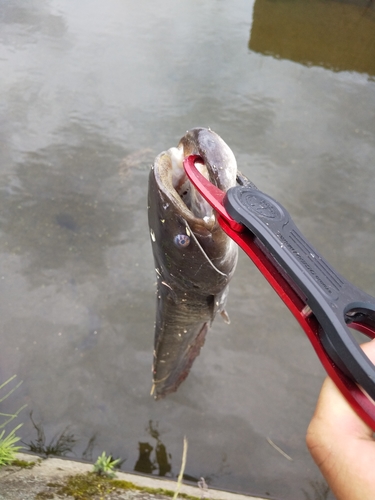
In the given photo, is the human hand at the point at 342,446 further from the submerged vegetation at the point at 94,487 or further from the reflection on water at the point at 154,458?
the reflection on water at the point at 154,458

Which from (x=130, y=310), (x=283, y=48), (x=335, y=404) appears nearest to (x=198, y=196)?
(x=335, y=404)

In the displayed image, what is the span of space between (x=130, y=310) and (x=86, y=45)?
4.79 m

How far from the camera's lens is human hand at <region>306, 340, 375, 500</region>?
0.79 meters

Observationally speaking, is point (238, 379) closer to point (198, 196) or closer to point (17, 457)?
point (17, 457)

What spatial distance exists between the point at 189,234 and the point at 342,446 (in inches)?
38.3

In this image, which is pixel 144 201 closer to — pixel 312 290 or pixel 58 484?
pixel 58 484

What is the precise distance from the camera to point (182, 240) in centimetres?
158

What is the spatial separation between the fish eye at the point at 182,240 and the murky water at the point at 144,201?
218cm

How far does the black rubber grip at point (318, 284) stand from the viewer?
0.89 m

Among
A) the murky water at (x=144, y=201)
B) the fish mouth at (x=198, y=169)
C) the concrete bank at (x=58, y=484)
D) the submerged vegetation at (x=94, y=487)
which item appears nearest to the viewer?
the fish mouth at (x=198, y=169)

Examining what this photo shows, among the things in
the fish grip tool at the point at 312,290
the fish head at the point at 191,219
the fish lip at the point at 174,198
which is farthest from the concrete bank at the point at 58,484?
the fish grip tool at the point at 312,290

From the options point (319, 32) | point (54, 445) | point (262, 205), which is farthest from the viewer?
point (319, 32)

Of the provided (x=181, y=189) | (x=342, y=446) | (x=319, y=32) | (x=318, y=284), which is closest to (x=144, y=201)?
(x=181, y=189)

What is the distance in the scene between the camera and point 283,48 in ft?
20.7
